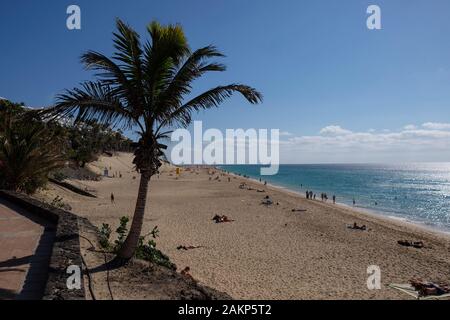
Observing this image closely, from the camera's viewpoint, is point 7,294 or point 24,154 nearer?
point 7,294

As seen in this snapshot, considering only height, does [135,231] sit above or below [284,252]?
above

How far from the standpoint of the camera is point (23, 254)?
6.66 meters

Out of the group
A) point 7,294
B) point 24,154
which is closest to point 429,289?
point 7,294

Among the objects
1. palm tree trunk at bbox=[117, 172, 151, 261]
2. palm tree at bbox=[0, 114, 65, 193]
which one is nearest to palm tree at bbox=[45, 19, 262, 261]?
palm tree trunk at bbox=[117, 172, 151, 261]

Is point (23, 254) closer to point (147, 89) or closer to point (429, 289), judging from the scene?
point (147, 89)

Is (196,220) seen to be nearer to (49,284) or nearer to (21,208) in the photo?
(21,208)

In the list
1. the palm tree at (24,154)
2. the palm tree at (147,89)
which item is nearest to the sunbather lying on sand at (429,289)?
the palm tree at (147,89)

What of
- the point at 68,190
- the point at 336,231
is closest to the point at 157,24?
the point at 336,231

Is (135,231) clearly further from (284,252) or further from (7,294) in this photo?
(284,252)

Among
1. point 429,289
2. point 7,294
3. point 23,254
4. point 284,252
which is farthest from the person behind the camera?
point 284,252

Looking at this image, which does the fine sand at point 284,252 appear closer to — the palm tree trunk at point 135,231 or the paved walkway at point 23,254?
the palm tree trunk at point 135,231

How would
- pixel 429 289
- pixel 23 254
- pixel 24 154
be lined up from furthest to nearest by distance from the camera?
pixel 24 154 < pixel 429 289 < pixel 23 254

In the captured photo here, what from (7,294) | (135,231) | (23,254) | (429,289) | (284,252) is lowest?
(284,252)

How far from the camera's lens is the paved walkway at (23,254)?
205 inches
